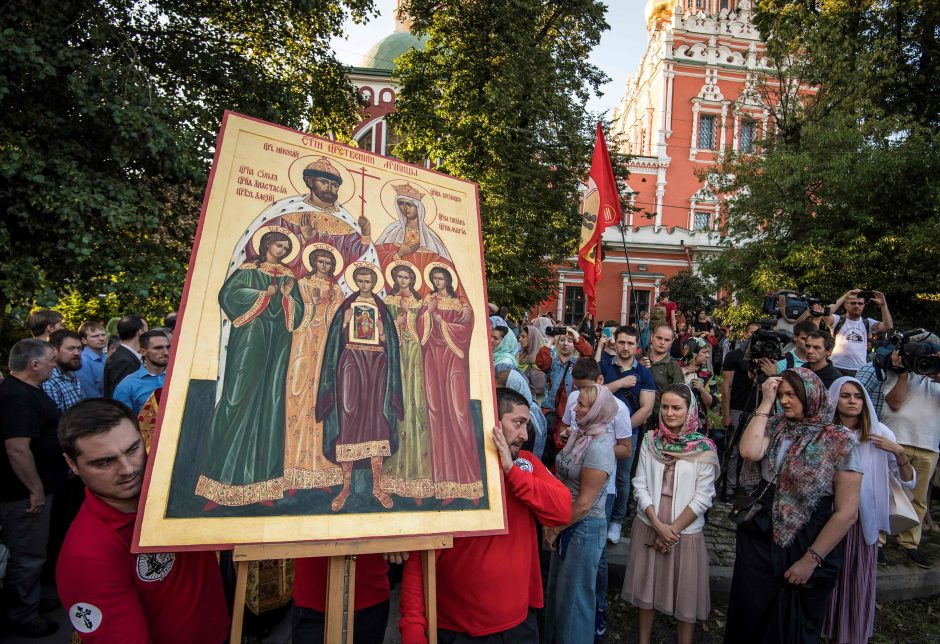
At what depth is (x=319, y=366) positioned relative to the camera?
2.18 metres

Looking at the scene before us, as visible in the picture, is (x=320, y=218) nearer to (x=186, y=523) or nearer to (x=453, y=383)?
(x=453, y=383)

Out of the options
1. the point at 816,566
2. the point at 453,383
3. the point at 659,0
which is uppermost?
the point at 659,0

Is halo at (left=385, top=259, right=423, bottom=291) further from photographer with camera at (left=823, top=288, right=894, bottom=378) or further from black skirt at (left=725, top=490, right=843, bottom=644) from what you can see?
photographer with camera at (left=823, top=288, right=894, bottom=378)

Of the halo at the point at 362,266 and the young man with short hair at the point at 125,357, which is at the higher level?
the halo at the point at 362,266

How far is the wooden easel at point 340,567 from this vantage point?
1.86 m

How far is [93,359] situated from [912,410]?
8.22m

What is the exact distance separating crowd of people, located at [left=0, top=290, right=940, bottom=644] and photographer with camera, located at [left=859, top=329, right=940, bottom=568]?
2cm

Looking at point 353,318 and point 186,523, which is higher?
point 353,318

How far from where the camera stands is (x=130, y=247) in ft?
26.6

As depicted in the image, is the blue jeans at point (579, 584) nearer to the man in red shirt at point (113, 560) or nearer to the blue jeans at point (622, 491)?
the blue jeans at point (622, 491)

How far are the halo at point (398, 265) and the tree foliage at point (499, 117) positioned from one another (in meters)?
11.9

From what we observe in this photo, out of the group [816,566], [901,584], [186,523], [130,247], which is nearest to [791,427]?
[816,566]

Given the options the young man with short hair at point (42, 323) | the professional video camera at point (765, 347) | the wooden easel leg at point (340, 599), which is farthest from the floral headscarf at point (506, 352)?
the young man with short hair at point (42, 323)

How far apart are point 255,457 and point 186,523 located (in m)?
0.29
